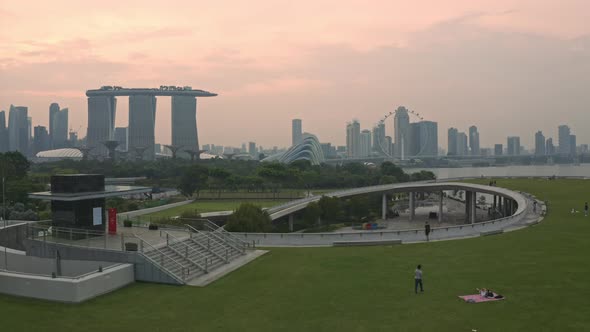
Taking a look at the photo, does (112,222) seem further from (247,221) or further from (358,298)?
(358,298)

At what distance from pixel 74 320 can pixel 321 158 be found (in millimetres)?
147665

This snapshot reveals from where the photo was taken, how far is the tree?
29.9m

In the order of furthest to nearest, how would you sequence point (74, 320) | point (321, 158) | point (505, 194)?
point (321, 158), point (505, 194), point (74, 320)

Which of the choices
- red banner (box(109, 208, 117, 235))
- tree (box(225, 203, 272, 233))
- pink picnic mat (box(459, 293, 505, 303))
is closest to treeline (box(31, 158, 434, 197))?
tree (box(225, 203, 272, 233))

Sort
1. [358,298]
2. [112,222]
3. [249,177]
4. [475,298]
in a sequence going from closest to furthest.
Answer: [475,298] < [358,298] < [112,222] < [249,177]

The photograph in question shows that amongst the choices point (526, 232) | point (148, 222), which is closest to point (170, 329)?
point (148, 222)

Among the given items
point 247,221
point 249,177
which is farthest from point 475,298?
point 249,177

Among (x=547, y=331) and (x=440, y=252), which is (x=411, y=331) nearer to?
(x=547, y=331)

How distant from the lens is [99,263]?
17828mm

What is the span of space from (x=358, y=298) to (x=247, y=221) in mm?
17058

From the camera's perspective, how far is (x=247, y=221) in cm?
3038

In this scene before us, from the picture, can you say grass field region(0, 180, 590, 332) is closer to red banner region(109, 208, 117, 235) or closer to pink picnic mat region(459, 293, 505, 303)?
pink picnic mat region(459, 293, 505, 303)

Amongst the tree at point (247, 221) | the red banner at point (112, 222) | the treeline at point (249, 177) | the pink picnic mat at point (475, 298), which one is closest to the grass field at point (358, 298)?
the pink picnic mat at point (475, 298)

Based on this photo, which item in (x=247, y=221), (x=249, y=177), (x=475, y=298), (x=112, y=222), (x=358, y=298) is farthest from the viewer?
(x=249, y=177)
